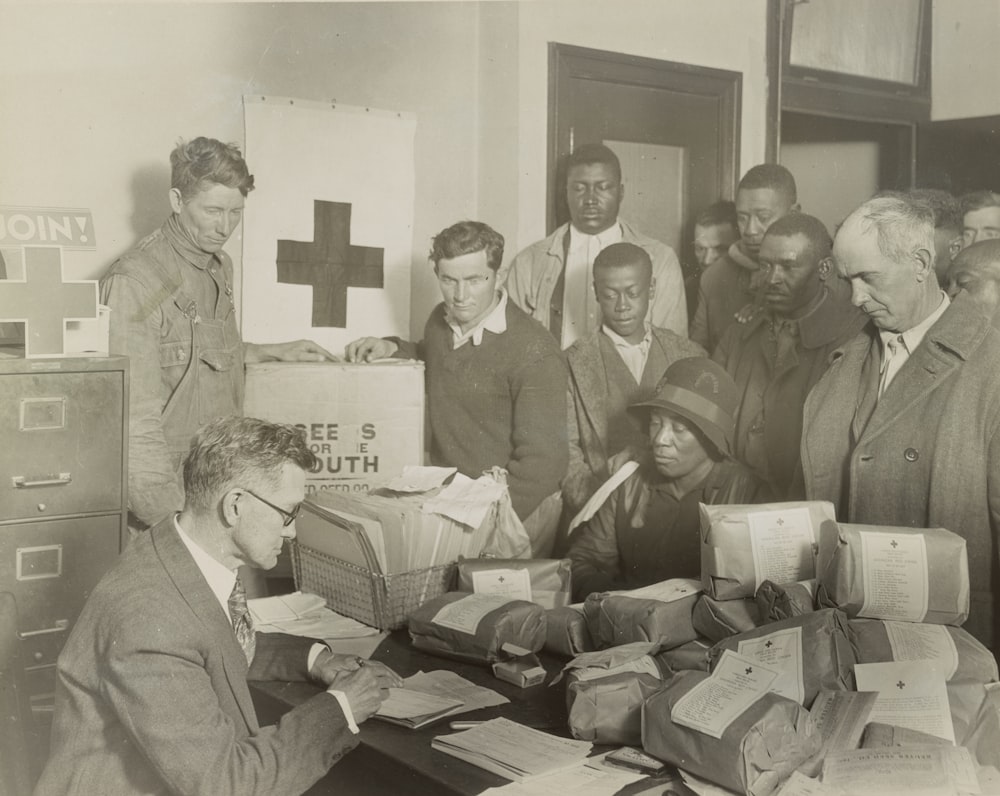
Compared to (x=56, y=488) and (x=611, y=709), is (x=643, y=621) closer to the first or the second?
(x=611, y=709)

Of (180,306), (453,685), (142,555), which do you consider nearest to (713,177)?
(180,306)

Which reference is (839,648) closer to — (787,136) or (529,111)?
(787,136)

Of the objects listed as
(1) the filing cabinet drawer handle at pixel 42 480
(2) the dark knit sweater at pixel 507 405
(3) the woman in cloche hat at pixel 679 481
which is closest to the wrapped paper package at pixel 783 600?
(3) the woman in cloche hat at pixel 679 481

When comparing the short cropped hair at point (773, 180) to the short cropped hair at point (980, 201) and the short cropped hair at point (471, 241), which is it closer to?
the short cropped hair at point (980, 201)

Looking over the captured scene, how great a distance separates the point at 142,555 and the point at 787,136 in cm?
255

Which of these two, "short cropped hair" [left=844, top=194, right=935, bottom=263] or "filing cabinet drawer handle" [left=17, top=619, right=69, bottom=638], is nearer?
"short cropped hair" [left=844, top=194, right=935, bottom=263]

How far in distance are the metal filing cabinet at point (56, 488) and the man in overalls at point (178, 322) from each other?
15 cm

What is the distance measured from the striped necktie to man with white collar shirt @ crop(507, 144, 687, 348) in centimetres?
178

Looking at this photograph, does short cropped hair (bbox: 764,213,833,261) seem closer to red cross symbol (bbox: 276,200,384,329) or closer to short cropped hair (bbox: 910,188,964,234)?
short cropped hair (bbox: 910,188,964,234)

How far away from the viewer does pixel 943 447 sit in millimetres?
2430

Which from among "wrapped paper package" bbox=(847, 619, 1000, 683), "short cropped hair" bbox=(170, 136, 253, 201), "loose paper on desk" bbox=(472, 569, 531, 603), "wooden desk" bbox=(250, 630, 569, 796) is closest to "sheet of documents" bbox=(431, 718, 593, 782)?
"wooden desk" bbox=(250, 630, 569, 796)

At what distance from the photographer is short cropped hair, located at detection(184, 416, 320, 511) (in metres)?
1.88

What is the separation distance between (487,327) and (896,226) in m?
1.49

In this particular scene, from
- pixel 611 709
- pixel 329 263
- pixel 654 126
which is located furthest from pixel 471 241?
pixel 611 709
